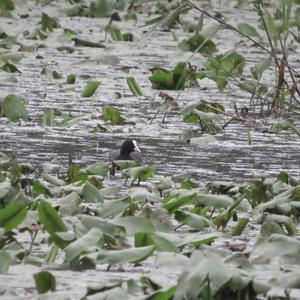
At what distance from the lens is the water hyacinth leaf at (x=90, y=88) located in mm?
9539

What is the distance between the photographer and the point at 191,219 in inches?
210

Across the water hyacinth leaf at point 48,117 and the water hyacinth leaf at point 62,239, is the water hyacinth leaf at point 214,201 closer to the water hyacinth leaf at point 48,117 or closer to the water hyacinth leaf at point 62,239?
the water hyacinth leaf at point 62,239

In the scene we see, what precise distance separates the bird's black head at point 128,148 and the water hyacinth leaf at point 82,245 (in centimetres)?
254

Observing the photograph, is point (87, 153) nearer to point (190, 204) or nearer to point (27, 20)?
point (190, 204)

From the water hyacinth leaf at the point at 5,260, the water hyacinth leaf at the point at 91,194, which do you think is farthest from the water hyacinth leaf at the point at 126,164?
the water hyacinth leaf at the point at 5,260

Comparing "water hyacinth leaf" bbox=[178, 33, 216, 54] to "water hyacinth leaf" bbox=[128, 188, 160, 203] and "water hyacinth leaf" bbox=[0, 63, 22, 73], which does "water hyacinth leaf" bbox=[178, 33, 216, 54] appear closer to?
"water hyacinth leaf" bbox=[0, 63, 22, 73]

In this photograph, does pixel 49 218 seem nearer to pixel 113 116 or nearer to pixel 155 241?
pixel 155 241

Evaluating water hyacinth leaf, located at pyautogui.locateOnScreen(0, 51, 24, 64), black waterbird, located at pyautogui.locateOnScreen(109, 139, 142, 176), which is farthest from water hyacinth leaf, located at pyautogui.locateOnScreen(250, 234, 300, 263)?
water hyacinth leaf, located at pyautogui.locateOnScreen(0, 51, 24, 64)

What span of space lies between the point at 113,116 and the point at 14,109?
2.17 ft

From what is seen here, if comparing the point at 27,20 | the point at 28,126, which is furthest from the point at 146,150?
the point at 27,20

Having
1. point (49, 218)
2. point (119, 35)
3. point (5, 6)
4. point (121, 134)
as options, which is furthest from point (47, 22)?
point (49, 218)

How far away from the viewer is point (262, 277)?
461 centimetres

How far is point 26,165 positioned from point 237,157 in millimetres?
1534

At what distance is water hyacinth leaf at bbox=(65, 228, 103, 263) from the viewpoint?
4598mm
